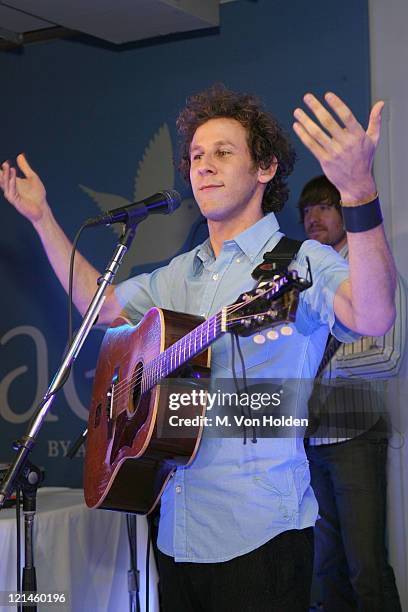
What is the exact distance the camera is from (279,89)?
3.76 m

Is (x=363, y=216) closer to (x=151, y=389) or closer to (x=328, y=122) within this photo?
(x=328, y=122)

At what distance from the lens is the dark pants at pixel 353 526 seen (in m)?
3.09

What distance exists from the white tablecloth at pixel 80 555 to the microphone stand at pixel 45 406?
416 millimetres

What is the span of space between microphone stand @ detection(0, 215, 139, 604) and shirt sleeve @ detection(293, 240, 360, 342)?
62cm

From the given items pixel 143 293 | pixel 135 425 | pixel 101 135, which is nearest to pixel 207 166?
pixel 143 293

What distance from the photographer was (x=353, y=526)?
313 cm

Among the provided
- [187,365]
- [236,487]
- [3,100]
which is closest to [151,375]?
[187,365]

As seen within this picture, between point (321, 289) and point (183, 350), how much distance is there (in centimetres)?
33

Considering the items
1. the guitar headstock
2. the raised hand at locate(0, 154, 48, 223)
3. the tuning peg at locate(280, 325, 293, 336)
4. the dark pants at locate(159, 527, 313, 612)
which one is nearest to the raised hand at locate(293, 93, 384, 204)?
the guitar headstock

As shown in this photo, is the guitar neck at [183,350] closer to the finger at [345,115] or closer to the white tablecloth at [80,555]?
the finger at [345,115]

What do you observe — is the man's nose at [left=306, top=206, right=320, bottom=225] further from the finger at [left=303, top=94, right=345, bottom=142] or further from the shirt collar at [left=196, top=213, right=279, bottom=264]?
the finger at [left=303, top=94, right=345, bottom=142]

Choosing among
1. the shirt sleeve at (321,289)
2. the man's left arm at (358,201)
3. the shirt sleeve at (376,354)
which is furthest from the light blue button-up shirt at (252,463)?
the shirt sleeve at (376,354)

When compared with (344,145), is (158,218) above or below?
above

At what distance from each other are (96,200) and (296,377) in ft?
8.49
